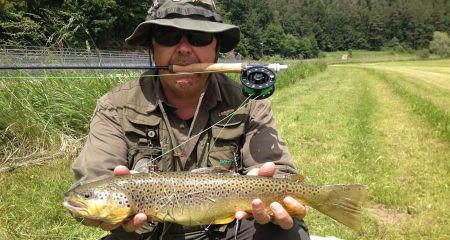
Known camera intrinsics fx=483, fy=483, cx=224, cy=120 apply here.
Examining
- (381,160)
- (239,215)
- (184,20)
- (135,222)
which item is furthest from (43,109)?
(381,160)

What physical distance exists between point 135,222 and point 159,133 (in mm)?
764

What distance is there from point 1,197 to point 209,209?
3.26 m

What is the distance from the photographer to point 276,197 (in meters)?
2.80

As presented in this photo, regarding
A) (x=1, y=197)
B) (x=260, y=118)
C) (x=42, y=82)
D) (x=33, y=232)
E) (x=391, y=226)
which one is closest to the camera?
(x=260, y=118)

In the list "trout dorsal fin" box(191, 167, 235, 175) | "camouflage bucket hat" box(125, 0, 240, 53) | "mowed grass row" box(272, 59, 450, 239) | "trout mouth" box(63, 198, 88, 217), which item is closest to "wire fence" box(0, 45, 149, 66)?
"camouflage bucket hat" box(125, 0, 240, 53)

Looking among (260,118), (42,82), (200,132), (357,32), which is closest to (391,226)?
(260,118)

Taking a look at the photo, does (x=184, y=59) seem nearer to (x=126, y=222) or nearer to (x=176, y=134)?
(x=176, y=134)

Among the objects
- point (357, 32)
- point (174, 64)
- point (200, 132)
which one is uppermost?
point (174, 64)

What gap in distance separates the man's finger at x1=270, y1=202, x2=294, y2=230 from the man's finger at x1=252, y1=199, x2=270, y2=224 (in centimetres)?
5

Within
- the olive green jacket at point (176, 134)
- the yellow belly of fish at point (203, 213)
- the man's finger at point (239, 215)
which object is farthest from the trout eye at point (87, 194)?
the man's finger at point (239, 215)

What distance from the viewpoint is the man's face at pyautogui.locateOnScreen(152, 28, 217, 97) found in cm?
318

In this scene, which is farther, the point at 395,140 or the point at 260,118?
the point at 395,140

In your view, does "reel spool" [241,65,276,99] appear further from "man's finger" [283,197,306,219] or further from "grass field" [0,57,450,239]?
"grass field" [0,57,450,239]

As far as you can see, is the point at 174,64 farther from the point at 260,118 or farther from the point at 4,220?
Result: the point at 4,220
